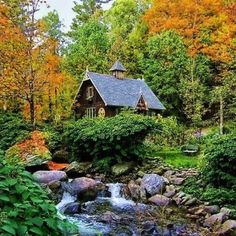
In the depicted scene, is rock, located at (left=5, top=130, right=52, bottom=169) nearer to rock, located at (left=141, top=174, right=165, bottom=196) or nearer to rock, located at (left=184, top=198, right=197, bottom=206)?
rock, located at (left=141, top=174, right=165, bottom=196)

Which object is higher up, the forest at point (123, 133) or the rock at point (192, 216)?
the forest at point (123, 133)

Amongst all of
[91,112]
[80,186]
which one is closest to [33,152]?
[80,186]

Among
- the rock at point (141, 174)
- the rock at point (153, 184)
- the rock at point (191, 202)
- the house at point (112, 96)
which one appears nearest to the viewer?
the rock at point (191, 202)

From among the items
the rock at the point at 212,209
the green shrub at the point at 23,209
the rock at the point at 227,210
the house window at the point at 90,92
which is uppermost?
the house window at the point at 90,92

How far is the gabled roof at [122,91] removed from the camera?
27531 mm

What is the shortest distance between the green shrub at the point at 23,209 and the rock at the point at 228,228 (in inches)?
285

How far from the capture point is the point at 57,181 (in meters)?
14.1

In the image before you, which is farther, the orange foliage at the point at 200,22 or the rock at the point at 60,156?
the orange foliage at the point at 200,22

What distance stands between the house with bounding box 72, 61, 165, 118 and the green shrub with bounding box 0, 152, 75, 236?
23.3 metres

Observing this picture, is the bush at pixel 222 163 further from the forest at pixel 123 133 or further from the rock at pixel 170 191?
the rock at pixel 170 191

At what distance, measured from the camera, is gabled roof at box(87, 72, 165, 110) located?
2753 centimetres

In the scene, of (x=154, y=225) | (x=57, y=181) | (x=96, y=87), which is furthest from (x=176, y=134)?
(x=154, y=225)

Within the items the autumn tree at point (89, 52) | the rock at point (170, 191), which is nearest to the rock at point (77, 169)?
the rock at point (170, 191)

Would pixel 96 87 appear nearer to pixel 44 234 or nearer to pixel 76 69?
pixel 76 69
